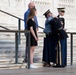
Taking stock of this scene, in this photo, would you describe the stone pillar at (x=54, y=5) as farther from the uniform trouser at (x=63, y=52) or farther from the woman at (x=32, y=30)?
the woman at (x=32, y=30)

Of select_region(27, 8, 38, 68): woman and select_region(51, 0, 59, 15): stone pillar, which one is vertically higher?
select_region(51, 0, 59, 15): stone pillar

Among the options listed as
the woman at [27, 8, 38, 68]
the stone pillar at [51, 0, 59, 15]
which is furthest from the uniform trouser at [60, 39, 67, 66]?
the stone pillar at [51, 0, 59, 15]

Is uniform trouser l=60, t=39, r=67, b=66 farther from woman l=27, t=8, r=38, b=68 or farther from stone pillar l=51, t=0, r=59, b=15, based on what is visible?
stone pillar l=51, t=0, r=59, b=15

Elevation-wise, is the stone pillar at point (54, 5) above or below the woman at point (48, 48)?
above

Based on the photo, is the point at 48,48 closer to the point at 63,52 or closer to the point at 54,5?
the point at 63,52

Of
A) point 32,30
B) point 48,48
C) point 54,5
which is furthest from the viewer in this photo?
point 54,5

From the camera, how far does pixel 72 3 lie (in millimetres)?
21422

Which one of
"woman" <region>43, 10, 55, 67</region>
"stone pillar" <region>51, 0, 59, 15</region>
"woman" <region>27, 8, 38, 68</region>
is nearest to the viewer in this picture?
"woman" <region>27, 8, 38, 68</region>

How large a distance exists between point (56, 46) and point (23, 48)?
38.9 inches

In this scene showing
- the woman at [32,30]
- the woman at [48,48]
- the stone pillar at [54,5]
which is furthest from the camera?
the stone pillar at [54,5]

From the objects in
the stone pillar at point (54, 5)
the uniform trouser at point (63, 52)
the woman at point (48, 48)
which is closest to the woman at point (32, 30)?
the woman at point (48, 48)

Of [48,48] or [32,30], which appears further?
[48,48]

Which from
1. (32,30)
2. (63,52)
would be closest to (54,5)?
(63,52)

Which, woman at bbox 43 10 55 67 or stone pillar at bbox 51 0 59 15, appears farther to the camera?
stone pillar at bbox 51 0 59 15
